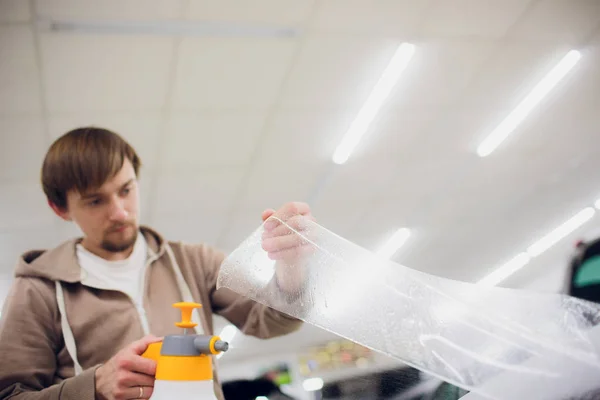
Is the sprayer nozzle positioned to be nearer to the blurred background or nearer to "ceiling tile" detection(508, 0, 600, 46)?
the blurred background

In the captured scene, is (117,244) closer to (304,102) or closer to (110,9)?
(110,9)

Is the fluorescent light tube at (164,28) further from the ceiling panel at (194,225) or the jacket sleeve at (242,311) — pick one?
the jacket sleeve at (242,311)

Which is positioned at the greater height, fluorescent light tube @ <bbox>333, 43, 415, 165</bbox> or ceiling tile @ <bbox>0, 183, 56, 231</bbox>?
fluorescent light tube @ <bbox>333, 43, 415, 165</bbox>

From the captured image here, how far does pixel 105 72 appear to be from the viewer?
2.03 meters

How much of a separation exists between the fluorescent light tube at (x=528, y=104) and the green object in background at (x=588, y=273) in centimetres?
286

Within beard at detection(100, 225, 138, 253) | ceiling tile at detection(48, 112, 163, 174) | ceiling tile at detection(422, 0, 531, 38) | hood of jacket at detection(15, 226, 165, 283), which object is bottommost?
hood of jacket at detection(15, 226, 165, 283)

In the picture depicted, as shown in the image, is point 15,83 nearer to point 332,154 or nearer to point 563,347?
point 332,154

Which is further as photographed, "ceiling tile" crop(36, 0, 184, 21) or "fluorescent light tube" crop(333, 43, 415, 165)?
"fluorescent light tube" crop(333, 43, 415, 165)


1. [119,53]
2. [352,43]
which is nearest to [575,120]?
[352,43]

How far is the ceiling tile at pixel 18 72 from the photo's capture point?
5.91 feet

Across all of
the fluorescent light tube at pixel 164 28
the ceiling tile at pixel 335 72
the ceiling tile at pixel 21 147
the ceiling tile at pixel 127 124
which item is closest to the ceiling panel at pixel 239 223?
the ceiling tile at pixel 127 124

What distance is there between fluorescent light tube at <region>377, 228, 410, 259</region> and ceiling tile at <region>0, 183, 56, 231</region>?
2695mm

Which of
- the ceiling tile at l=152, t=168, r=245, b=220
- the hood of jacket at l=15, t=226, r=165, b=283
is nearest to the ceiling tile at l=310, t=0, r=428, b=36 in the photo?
the ceiling tile at l=152, t=168, r=245, b=220

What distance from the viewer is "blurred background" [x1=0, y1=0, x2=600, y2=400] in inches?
77.0
